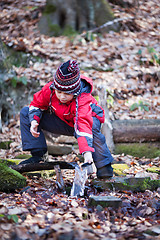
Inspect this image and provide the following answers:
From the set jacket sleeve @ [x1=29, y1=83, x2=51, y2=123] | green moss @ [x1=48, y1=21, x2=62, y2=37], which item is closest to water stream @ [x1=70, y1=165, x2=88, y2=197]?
jacket sleeve @ [x1=29, y1=83, x2=51, y2=123]

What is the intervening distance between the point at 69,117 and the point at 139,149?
2245mm

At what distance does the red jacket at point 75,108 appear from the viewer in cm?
302

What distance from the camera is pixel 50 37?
8578 mm

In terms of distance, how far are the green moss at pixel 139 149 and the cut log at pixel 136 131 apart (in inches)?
3.9

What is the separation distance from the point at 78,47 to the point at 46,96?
5.08 meters

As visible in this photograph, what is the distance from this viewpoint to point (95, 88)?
6039 mm

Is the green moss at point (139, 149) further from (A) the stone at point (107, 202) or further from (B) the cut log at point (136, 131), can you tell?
(A) the stone at point (107, 202)

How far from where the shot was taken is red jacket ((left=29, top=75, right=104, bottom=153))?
3.02 metres

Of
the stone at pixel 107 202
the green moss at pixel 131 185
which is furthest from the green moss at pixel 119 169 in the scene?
the stone at pixel 107 202

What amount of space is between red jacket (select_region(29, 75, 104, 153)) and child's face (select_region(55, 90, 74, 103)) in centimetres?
9

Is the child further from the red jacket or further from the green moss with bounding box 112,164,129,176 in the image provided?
the green moss with bounding box 112,164,129,176

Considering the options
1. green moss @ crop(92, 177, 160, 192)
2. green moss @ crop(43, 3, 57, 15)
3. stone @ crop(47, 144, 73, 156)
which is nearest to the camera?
green moss @ crop(92, 177, 160, 192)

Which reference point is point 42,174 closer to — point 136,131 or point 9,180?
point 9,180

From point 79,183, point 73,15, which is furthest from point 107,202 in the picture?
point 73,15
